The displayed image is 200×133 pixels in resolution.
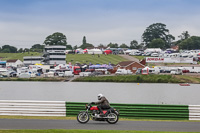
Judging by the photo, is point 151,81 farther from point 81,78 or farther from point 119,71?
point 81,78

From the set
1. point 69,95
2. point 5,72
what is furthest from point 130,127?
point 5,72

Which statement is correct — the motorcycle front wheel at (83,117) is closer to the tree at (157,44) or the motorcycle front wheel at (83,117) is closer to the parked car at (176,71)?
the parked car at (176,71)

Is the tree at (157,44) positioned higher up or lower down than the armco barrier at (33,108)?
higher up

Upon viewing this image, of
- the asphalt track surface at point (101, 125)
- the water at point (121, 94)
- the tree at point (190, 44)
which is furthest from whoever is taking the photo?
the tree at point (190, 44)

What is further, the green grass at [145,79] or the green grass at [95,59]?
the green grass at [95,59]

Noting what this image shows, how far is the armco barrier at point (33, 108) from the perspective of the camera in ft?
76.2

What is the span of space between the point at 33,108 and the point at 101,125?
17.8 ft

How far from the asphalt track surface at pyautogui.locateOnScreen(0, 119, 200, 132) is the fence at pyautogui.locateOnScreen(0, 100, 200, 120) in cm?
153

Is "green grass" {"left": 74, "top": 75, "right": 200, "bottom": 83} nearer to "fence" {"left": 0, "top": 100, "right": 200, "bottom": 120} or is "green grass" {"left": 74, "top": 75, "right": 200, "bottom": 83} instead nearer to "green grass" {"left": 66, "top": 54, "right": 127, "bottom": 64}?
"green grass" {"left": 66, "top": 54, "right": 127, "bottom": 64}

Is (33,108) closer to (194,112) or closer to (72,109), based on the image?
(72,109)

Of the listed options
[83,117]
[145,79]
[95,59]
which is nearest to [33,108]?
[83,117]

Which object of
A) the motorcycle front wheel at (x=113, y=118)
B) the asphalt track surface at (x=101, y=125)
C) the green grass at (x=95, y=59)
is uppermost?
the green grass at (x=95, y=59)

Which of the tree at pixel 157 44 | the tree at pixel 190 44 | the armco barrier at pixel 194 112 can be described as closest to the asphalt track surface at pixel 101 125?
the armco barrier at pixel 194 112

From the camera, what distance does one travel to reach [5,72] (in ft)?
328
